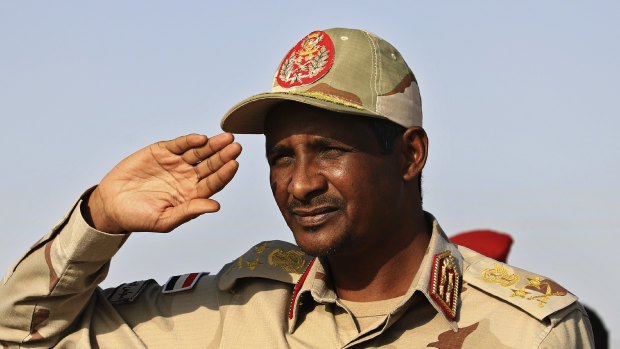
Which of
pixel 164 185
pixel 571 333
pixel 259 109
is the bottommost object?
pixel 571 333

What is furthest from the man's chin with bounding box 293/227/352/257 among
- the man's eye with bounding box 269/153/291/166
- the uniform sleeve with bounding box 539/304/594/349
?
the uniform sleeve with bounding box 539/304/594/349

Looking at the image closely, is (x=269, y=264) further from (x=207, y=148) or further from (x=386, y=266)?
(x=207, y=148)

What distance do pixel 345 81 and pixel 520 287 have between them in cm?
137

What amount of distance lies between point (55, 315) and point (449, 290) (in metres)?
2.01

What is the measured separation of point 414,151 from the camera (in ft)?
18.2

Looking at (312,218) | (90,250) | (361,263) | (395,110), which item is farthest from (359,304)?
(90,250)

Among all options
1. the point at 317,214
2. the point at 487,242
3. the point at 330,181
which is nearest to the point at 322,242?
the point at 317,214

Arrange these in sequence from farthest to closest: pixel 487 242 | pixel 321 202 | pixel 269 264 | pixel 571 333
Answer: pixel 487 242
pixel 269 264
pixel 321 202
pixel 571 333

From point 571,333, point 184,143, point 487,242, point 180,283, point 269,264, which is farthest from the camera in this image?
point 487,242

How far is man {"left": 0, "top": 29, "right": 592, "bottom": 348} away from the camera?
516 centimetres

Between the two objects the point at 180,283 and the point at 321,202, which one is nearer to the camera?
the point at 321,202

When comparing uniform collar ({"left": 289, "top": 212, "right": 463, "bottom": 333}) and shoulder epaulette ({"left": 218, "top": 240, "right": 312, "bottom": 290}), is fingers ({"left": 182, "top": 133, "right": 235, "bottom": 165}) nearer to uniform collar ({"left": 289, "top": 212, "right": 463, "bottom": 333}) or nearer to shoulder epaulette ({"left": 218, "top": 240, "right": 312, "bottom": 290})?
shoulder epaulette ({"left": 218, "top": 240, "right": 312, "bottom": 290})

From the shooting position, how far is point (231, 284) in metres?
5.66

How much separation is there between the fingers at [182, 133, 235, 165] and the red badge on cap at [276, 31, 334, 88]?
0.50 meters
